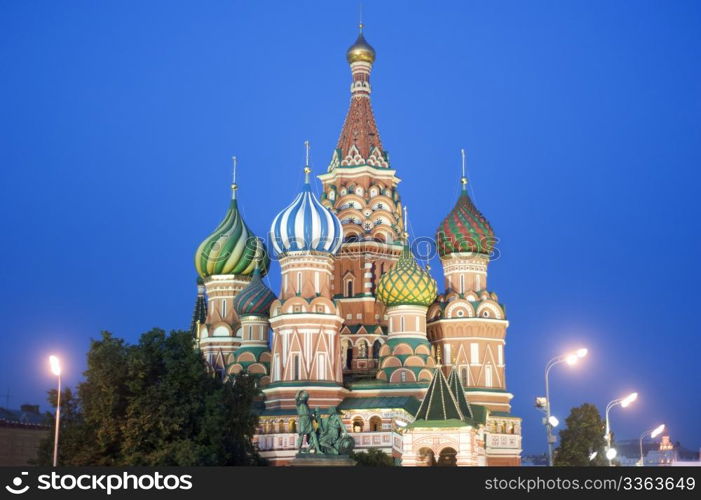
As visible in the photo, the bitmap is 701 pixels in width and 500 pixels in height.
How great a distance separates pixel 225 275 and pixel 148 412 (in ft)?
71.4

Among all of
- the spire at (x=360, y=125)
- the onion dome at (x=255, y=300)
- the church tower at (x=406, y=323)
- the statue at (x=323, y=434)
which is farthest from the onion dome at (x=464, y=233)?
the statue at (x=323, y=434)

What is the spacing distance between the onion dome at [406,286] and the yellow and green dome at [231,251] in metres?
8.39

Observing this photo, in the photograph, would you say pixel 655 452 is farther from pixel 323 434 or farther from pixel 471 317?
pixel 323 434

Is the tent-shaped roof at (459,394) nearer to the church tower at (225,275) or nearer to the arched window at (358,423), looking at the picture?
the arched window at (358,423)

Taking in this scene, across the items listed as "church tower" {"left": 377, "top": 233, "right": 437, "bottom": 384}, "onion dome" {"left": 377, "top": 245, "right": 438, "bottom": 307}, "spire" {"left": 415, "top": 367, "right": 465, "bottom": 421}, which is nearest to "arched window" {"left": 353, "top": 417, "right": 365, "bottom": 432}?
"church tower" {"left": 377, "top": 233, "right": 437, "bottom": 384}

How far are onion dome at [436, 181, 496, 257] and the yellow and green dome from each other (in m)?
9.65

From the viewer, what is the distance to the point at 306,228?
52.4 metres

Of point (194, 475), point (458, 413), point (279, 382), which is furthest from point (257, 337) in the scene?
point (194, 475)

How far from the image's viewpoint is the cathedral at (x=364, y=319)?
49.8m

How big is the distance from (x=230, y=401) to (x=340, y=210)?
19.8 m

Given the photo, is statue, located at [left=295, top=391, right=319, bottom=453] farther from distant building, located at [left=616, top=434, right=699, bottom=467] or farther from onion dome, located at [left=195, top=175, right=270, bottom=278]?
distant building, located at [left=616, top=434, right=699, bottom=467]

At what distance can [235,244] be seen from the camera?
5972 cm

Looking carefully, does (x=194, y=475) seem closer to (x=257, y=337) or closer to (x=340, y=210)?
(x=257, y=337)
